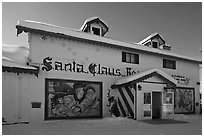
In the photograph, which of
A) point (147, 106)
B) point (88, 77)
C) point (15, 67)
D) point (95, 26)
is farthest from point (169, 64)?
point (15, 67)

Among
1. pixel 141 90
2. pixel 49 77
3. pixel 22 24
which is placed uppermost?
pixel 22 24

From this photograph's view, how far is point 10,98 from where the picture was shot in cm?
1002

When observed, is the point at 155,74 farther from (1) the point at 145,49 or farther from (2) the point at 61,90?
(2) the point at 61,90

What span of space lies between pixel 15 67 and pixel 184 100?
13311mm

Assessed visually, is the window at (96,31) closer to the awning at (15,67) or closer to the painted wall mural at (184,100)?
the awning at (15,67)

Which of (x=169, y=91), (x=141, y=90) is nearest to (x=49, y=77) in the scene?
(x=141, y=90)

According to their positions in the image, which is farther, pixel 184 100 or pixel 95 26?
pixel 184 100

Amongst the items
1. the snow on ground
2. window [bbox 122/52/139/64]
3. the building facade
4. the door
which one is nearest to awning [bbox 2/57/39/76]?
the building facade

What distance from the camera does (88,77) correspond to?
1266cm

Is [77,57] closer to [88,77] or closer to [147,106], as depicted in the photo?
[88,77]

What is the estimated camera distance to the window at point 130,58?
14289 mm

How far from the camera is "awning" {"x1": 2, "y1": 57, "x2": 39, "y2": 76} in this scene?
9.82 meters

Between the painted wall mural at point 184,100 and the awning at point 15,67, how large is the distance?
1138 cm

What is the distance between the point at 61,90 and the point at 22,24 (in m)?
4.13
